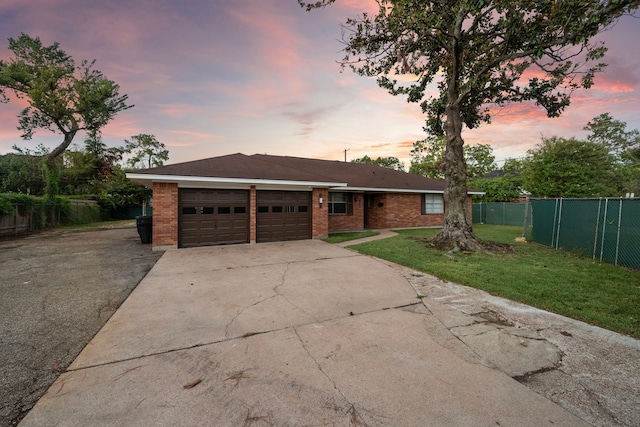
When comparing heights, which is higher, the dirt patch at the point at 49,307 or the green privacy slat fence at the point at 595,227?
the green privacy slat fence at the point at 595,227

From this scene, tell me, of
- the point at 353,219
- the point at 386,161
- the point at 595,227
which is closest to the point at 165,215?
the point at 353,219

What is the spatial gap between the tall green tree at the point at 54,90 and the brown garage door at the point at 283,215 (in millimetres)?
21948

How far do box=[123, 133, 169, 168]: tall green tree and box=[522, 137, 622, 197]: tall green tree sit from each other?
44.7m

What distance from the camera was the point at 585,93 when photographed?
1107cm

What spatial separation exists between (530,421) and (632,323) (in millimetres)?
3235

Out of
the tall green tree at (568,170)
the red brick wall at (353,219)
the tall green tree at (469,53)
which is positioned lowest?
the red brick wall at (353,219)

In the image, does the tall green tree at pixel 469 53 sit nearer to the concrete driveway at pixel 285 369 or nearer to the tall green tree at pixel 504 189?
the concrete driveway at pixel 285 369

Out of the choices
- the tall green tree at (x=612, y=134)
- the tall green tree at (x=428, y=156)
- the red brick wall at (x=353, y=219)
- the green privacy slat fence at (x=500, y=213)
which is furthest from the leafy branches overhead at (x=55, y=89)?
the tall green tree at (x=612, y=134)

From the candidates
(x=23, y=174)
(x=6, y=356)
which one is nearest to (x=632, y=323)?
(x=6, y=356)

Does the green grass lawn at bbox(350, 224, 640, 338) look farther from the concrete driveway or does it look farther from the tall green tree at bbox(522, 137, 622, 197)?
the tall green tree at bbox(522, 137, 622, 197)

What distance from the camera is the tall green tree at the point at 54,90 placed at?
22.4 m

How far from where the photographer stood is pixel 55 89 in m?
23.5

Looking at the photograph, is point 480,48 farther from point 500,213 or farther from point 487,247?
point 500,213

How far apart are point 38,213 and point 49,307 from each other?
17.4m
